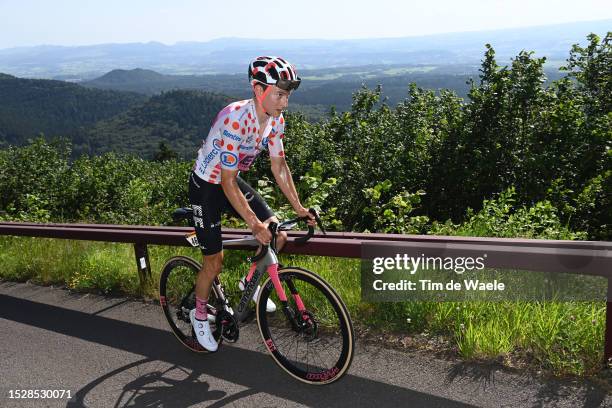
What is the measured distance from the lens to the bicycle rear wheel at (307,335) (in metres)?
3.37

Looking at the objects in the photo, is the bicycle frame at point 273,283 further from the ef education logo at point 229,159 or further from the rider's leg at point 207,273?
the ef education logo at point 229,159

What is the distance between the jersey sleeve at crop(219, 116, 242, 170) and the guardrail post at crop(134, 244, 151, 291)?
2.41 metres

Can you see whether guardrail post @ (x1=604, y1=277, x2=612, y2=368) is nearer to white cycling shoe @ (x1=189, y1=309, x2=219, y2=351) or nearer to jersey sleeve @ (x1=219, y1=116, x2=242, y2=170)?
jersey sleeve @ (x1=219, y1=116, x2=242, y2=170)

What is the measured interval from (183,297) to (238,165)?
1405 millimetres

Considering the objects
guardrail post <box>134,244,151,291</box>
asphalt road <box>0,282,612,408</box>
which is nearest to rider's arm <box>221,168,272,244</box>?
asphalt road <box>0,282,612,408</box>

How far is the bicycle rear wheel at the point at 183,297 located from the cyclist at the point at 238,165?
15cm

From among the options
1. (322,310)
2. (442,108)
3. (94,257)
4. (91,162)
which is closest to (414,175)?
(442,108)

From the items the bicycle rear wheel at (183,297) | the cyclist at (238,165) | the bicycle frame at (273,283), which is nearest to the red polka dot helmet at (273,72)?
the cyclist at (238,165)

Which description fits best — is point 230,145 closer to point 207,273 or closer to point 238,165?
point 238,165

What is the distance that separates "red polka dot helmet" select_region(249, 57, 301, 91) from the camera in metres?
3.38

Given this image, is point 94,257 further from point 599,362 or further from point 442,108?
point 442,108

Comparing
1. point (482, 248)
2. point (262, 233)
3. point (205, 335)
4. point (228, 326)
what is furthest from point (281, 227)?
point (482, 248)

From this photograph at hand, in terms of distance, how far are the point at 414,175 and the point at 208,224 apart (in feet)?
50.7

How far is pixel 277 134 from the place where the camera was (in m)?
3.77
